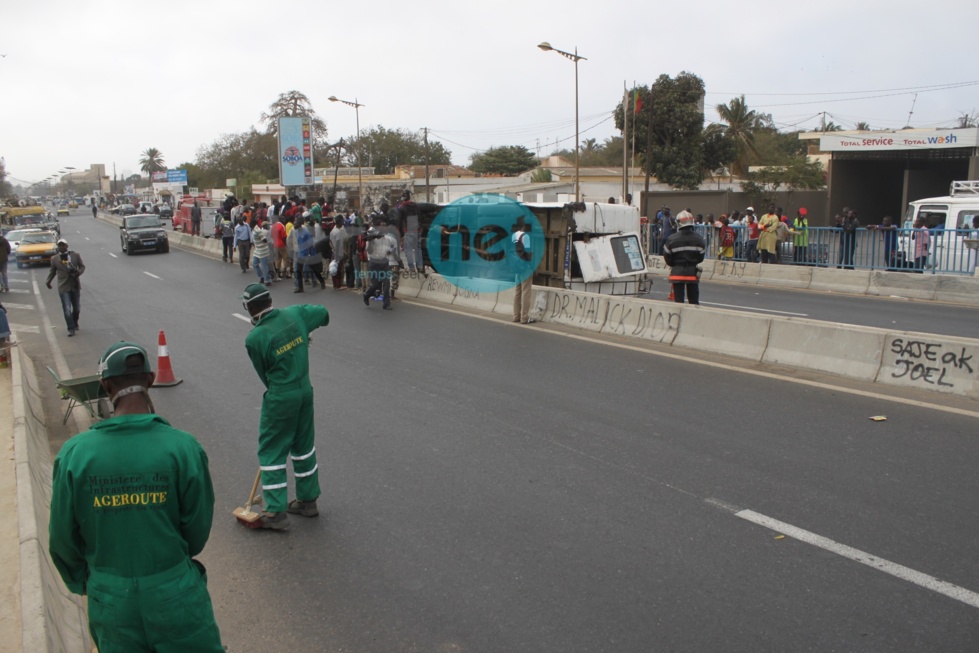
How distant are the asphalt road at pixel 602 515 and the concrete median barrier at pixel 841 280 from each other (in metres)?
10.2

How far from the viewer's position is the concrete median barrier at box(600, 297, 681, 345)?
11375 millimetres

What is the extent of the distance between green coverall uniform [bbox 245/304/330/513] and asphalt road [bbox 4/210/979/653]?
45 centimetres

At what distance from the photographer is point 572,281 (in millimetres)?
15008

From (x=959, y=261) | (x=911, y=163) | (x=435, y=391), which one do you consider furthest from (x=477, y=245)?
(x=911, y=163)

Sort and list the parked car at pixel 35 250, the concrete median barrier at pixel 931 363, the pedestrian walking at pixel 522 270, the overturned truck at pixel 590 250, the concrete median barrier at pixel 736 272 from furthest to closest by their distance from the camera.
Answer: the parked car at pixel 35 250 → the concrete median barrier at pixel 736 272 → the overturned truck at pixel 590 250 → the pedestrian walking at pixel 522 270 → the concrete median barrier at pixel 931 363

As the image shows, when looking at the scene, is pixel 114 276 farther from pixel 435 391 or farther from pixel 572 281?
pixel 435 391

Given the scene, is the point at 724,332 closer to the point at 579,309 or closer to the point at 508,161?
the point at 579,309

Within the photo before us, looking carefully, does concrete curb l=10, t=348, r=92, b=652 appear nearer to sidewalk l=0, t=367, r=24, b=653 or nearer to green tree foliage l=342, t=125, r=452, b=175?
sidewalk l=0, t=367, r=24, b=653

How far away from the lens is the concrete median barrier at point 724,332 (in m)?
10.1

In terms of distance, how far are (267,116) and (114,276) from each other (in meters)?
76.1

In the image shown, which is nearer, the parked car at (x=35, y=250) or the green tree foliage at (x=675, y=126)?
the parked car at (x=35, y=250)

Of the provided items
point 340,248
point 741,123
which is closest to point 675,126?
point 741,123

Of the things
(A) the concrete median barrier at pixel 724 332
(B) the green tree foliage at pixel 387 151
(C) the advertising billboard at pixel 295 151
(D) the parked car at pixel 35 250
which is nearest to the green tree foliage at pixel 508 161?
(B) the green tree foliage at pixel 387 151

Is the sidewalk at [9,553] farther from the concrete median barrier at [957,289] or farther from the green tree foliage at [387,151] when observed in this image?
the green tree foliage at [387,151]
